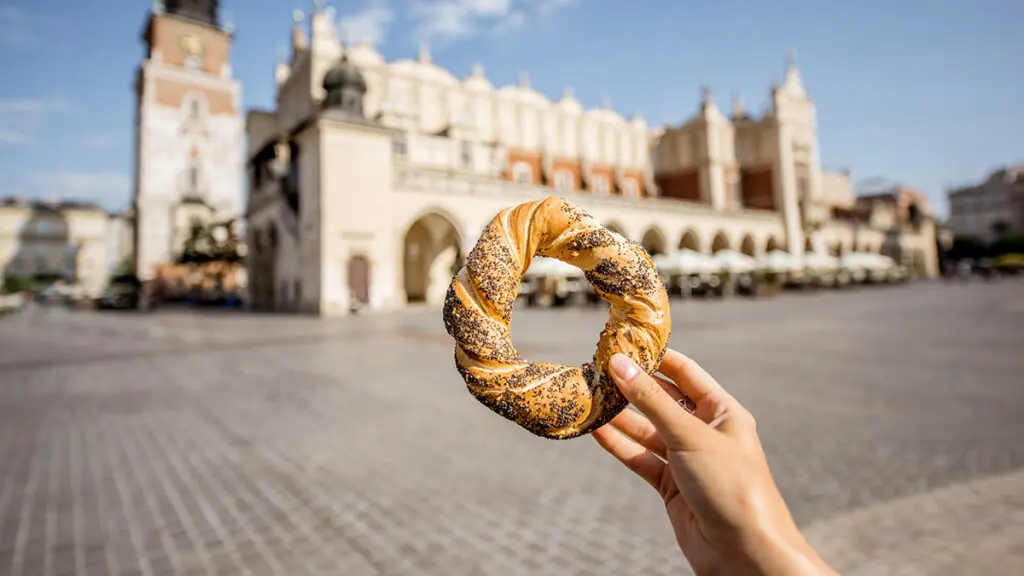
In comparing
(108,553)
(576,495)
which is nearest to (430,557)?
(576,495)

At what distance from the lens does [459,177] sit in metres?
23.4

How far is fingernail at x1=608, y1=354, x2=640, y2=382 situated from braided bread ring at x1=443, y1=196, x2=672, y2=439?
8cm

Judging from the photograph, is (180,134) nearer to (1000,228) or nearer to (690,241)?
(690,241)

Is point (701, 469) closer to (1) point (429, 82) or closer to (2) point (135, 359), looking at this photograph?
(2) point (135, 359)

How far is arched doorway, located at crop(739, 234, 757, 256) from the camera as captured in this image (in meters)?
37.7

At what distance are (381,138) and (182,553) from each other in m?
19.7

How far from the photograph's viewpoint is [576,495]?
3631mm

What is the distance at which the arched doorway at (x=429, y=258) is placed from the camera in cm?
2673

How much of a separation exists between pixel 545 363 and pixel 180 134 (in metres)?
54.4

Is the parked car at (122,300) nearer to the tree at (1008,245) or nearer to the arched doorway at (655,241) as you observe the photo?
the arched doorway at (655,241)

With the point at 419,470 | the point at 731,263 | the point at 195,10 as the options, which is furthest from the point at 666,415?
the point at 195,10

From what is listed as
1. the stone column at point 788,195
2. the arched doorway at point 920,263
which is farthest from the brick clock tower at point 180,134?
the arched doorway at point 920,263

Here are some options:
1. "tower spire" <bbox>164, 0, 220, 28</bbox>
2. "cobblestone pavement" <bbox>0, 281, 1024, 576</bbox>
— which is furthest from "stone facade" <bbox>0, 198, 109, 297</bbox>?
"cobblestone pavement" <bbox>0, 281, 1024, 576</bbox>

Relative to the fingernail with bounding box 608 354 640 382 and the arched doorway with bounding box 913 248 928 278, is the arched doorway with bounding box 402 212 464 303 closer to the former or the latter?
the fingernail with bounding box 608 354 640 382
